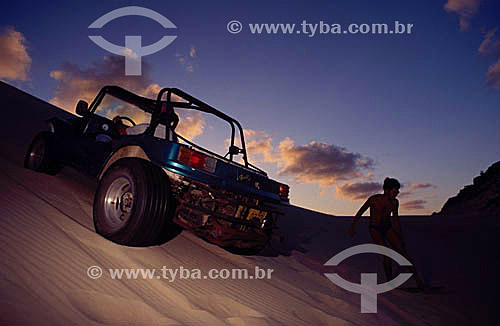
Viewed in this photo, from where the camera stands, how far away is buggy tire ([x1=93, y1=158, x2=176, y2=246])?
2797 millimetres

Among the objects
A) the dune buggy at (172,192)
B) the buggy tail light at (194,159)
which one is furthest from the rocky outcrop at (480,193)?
the buggy tail light at (194,159)

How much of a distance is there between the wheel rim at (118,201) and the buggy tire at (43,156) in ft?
7.79

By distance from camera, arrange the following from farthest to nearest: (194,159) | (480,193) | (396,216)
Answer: (480,193) < (396,216) < (194,159)

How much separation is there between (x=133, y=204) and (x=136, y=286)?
839mm

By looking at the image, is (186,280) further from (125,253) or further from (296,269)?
(296,269)

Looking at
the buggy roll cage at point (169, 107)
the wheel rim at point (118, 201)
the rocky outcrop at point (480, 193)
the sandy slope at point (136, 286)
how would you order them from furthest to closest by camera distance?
the rocky outcrop at point (480, 193)
the buggy roll cage at point (169, 107)
the wheel rim at point (118, 201)
the sandy slope at point (136, 286)

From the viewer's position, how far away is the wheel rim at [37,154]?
485 cm

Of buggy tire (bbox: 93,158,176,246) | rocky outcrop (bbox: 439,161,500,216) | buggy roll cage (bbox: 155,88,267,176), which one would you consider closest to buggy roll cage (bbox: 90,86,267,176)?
buggy roll cage (bbox: 155,88,267,176)

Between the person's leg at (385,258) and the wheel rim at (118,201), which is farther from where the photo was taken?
the person's leg at (385,258)

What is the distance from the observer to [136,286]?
2277 millimetres

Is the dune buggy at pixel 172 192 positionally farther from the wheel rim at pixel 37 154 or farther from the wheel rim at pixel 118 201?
the wheel rim at pixel 37 154

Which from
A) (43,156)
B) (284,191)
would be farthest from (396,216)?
(43,156)

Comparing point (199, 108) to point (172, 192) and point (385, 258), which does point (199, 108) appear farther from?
point (385, 258)

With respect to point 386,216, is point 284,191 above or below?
above
